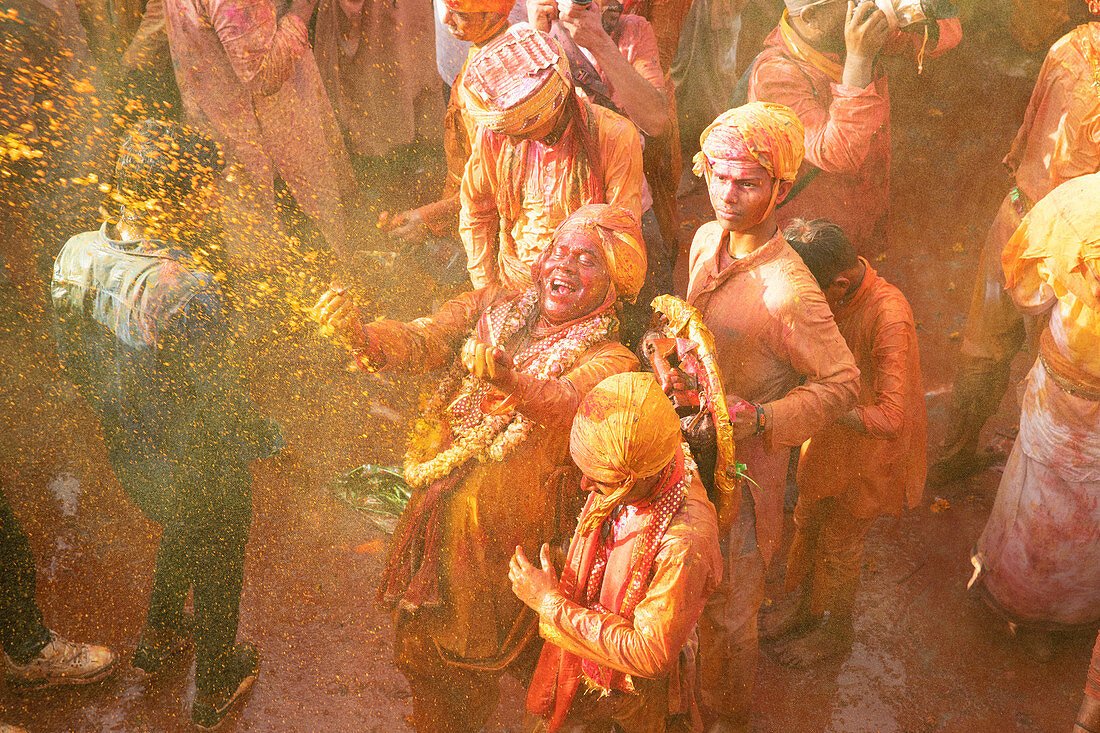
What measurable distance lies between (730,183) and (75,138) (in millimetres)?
4293

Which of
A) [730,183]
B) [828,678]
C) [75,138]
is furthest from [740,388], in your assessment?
[75,138]

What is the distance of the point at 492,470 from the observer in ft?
10.6

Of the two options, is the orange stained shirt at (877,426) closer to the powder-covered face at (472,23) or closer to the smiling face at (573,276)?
the smiling face at (573,276)

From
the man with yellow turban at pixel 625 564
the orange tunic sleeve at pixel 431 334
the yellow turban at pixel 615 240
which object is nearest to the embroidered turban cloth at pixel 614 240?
the yellow turban at pixel 615 240

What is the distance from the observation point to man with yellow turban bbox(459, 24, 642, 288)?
11.5ft

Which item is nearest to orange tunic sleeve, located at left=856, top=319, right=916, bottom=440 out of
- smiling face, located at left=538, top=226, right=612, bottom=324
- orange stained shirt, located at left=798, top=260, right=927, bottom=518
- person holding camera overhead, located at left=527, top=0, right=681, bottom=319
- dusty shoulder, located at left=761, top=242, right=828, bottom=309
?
orange stained shirt, located at left=798, top=260, right=927, bottom=518

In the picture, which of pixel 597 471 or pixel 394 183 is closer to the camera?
pixel 597 471

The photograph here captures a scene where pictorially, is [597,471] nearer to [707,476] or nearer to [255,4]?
[707,476]

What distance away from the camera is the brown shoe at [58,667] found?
3734 millimetres

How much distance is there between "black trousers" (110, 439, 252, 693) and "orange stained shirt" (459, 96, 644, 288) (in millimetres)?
1435

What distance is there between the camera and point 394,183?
5.99 metres

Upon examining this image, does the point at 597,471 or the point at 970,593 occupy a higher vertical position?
the point at 597,471

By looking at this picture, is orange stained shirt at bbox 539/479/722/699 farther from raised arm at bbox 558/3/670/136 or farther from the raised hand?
raised arm at bbox 558/3/670/136

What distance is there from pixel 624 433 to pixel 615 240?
100 cm
